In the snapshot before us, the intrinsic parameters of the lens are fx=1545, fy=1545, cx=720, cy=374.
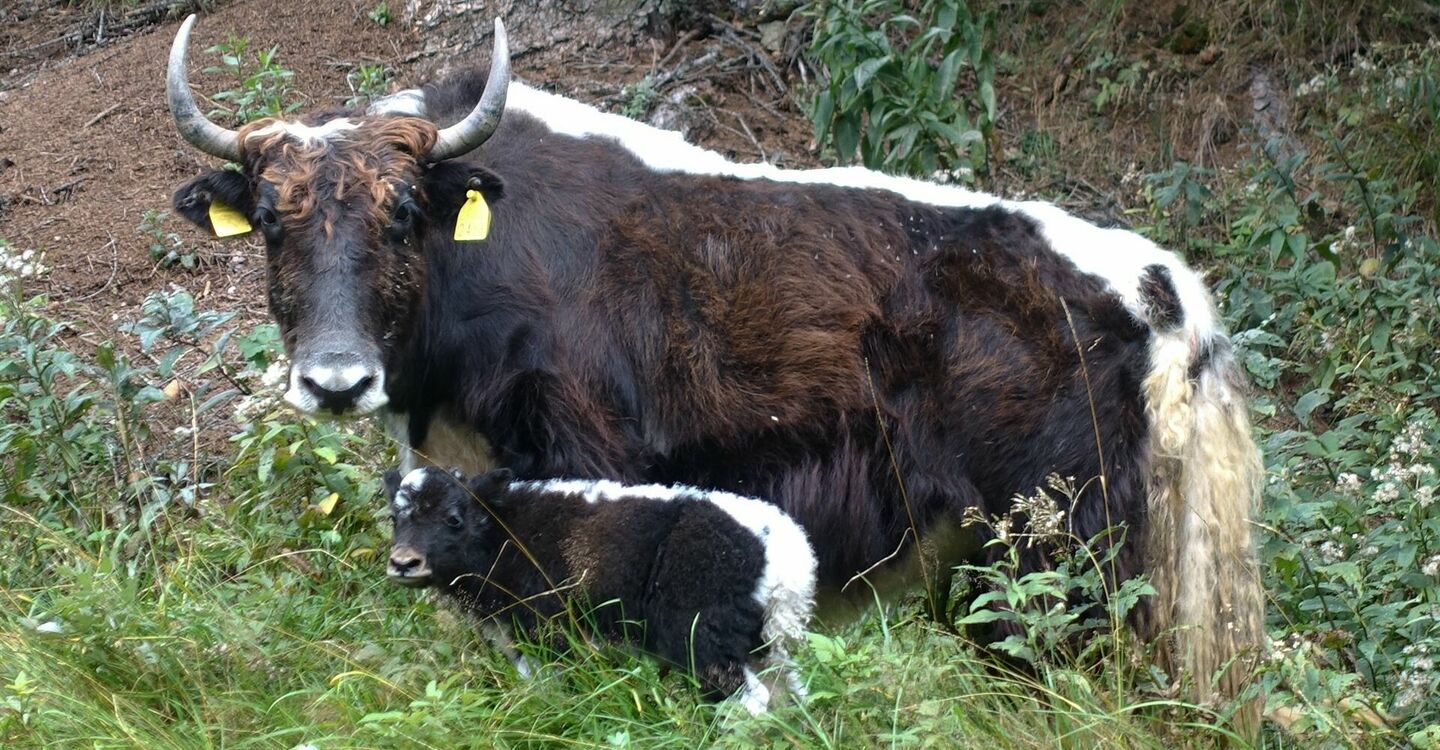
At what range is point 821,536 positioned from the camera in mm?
5074

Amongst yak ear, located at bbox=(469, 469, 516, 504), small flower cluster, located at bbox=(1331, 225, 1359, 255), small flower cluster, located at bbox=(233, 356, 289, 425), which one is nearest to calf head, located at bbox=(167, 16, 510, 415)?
yak ear, located at bbox=(469, 469, 516, 504)

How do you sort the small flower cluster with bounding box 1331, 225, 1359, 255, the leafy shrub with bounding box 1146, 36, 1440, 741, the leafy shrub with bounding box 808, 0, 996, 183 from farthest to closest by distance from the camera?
the leafy shrub with bounding box 808, 0, 996, 183, the small flower cluster with bounding box 1331, 225, 1359, 255, the leafy shrub with bounding box 1146, 36, 1440, 741

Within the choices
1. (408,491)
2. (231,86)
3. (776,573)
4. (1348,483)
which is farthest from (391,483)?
(231,86)

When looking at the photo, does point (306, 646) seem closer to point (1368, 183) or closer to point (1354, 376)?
point (1354, 376)

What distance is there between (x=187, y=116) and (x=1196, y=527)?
3.43m

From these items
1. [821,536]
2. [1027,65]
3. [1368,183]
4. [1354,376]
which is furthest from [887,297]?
[1027,65]

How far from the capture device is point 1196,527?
4.80 metres

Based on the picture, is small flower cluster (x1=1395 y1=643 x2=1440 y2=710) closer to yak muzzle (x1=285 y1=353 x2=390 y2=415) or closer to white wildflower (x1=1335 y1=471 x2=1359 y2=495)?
white wildflower (x1=1335 y1=471 x2=1359 y2=495)

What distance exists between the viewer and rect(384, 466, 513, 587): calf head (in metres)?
4.58

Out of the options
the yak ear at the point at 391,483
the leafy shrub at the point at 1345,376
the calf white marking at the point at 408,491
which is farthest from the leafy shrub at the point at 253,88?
the leafy shrub at the point at 1345,376

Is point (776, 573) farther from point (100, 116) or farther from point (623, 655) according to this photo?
point (100, 116)

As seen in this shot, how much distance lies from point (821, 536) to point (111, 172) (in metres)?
5.17

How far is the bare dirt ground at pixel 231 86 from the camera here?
26.2ft

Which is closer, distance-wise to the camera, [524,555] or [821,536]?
[524,555]
